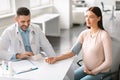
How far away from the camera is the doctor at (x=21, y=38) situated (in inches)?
84.0

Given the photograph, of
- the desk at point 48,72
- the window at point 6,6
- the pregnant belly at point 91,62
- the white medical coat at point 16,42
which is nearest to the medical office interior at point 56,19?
the window at point 6,6

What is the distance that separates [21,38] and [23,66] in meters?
0.47

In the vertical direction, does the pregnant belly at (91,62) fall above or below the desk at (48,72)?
below

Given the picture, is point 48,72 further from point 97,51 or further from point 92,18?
point 92,18

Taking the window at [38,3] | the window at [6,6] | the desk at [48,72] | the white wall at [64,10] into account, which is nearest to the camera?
the desk at [48,72]

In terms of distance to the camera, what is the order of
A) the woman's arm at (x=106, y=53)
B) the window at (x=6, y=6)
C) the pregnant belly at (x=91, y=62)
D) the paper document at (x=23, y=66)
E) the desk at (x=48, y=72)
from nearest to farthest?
the desk at (x=48, y=72) → the paper document at (x=23, y=66) → the woman's arm at (x=106, y=53) → the pregnant belly at (x=91, y=62) → the window at (x=6, y=6)

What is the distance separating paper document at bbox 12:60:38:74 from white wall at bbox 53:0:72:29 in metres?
5.55

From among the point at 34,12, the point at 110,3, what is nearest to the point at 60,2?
the point at 34,12

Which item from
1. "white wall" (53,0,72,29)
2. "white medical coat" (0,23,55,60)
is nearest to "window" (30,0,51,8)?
"white wall" (53,0,72,29)

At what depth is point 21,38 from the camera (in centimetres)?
221

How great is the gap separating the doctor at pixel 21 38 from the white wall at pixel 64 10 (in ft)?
16.6

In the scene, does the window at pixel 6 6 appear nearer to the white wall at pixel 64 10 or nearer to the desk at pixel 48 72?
the white wall at pixel 64 10

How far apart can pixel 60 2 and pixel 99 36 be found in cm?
546

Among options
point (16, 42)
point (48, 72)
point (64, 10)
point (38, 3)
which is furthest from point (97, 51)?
point (64, 10)
